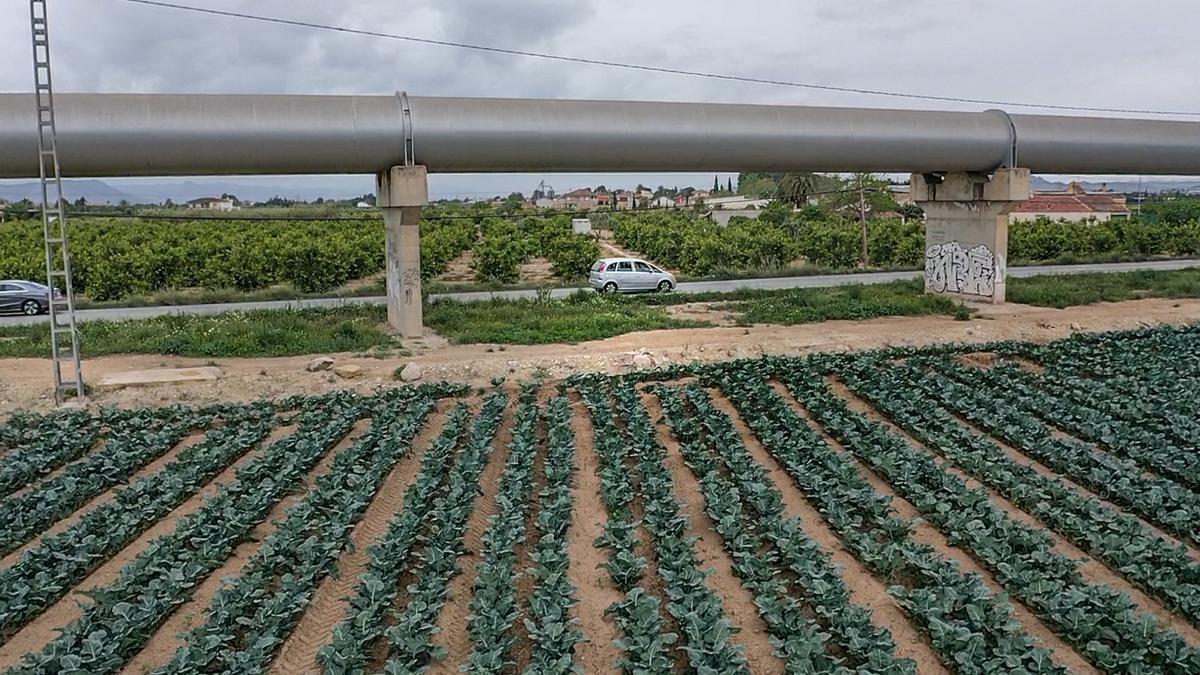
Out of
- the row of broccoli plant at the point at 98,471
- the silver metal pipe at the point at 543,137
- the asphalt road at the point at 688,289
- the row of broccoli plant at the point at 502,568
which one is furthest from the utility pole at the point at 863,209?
the row of broccoli plant at the point at 98,471

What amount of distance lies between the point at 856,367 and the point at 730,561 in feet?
30.0

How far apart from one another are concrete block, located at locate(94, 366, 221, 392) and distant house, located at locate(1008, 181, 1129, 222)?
6653 cm

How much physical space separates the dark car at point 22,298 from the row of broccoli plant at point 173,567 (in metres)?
21.6

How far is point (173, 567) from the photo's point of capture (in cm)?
857

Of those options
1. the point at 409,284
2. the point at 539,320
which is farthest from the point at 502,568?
the point at 539,320

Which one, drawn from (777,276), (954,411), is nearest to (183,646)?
(954,411)

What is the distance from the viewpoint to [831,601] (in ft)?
25.1

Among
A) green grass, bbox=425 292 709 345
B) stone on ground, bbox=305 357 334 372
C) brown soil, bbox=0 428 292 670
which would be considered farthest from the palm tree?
brown soil, bbox=0 428 292 670

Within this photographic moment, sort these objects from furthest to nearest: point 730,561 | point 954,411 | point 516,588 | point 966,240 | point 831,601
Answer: point 966,240
point 954,411
point 730,561
point 516,588
point 831,601

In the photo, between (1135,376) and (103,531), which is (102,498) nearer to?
(103,531)

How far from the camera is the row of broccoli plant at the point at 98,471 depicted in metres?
10.1

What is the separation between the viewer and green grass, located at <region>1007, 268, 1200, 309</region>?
2802 cm

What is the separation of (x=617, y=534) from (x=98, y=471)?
281 inches

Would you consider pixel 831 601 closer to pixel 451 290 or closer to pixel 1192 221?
pixel 451 290
